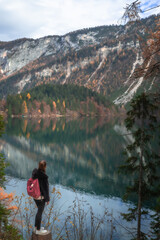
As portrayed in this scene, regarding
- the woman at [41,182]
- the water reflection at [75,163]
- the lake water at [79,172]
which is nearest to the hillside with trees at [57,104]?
the water reflection at [75,163]

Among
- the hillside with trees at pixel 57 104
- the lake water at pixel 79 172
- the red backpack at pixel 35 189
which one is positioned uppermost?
the hillside with trees at pixel 57 104

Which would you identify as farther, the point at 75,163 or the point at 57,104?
the point at 57,104

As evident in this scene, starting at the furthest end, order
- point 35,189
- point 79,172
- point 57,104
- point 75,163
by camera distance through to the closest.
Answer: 1. point 57,104
2. point 75,163
3. point 79,172
4. point 35,189

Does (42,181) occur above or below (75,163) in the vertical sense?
above

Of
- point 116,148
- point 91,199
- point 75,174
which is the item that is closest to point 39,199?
point 91,199

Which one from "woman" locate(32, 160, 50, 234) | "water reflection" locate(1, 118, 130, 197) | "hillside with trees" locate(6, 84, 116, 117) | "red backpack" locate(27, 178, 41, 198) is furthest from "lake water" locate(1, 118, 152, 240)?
"hillside with trees" locate(6, 84, 116, 117)

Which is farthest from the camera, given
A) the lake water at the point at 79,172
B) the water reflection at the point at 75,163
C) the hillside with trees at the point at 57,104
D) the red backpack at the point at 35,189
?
the hillside with trees at the point at 57,104

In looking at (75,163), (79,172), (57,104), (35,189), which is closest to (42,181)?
(35,189)

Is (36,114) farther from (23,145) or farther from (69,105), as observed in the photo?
(23,145)

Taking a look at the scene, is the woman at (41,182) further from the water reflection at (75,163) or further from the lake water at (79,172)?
the water reflection at (75,163)

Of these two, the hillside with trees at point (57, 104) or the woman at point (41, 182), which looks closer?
the woman at point (41, 182)

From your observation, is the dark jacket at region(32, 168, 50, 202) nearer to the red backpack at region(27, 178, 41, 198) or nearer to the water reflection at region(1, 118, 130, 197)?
the red backpack at region(27, 178, 41, 198)

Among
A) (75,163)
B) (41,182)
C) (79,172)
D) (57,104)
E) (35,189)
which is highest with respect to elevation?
(57,104)

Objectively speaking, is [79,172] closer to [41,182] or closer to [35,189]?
[41,182]
